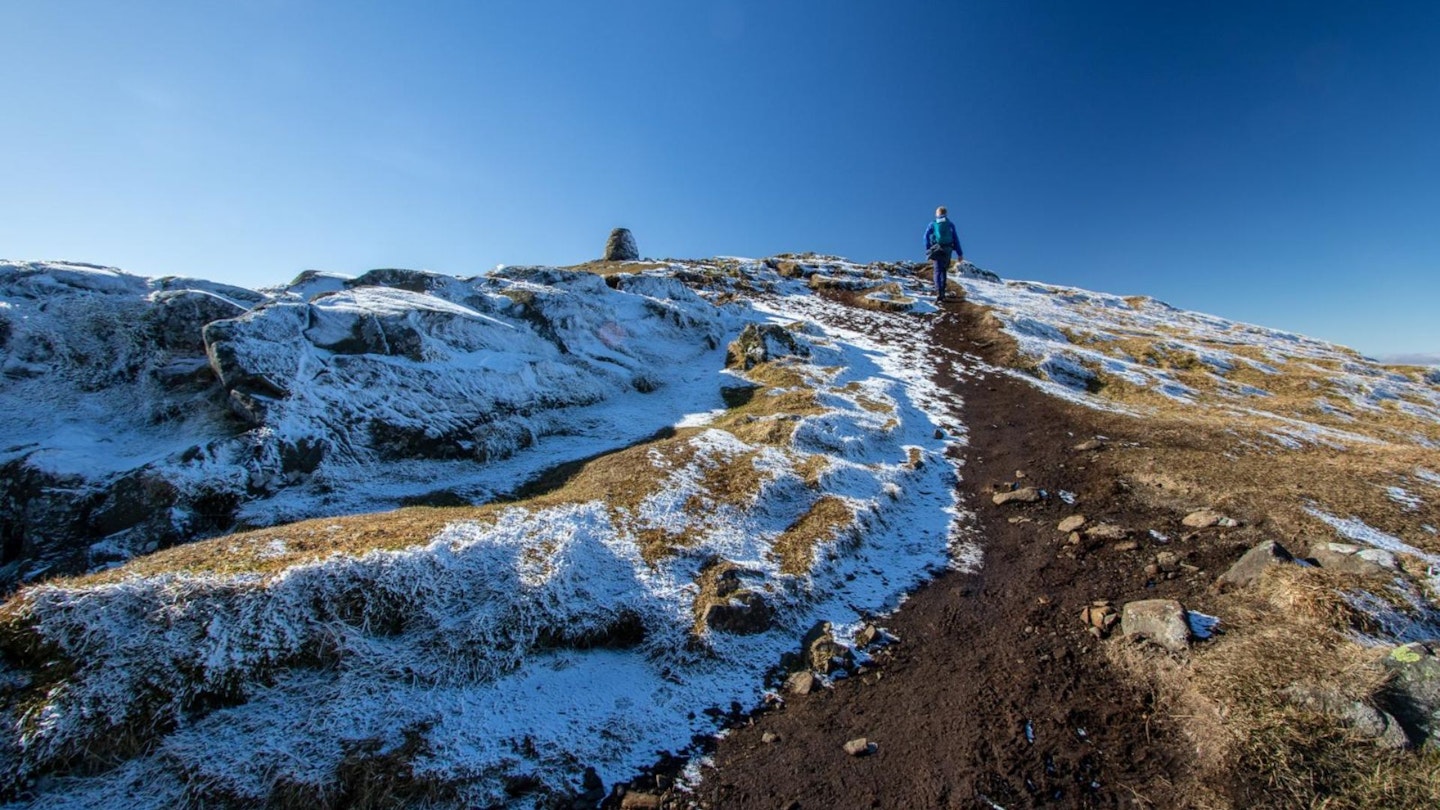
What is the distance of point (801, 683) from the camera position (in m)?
10.1

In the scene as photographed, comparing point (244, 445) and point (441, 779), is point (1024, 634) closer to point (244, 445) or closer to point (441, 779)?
point (441, 779)

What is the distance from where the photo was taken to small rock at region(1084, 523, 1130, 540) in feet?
47.8

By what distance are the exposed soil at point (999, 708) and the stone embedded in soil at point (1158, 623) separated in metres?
0.66

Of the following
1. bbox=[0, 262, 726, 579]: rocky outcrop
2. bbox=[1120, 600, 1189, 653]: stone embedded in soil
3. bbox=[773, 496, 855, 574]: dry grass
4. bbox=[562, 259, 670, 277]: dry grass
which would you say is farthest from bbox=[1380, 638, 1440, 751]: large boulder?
bbox=[562, 259, 670, 277]: dry grass

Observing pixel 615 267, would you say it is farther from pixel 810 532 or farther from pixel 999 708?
pixel 999 708

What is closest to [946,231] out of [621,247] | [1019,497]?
[1019,497]

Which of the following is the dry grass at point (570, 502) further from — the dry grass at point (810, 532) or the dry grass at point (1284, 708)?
the dry grass at point (1284, 708)

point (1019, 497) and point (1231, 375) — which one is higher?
point (1231, 375)

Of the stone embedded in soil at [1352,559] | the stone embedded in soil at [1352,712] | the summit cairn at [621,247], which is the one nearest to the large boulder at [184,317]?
the stone embedded in soil at [1352,712]

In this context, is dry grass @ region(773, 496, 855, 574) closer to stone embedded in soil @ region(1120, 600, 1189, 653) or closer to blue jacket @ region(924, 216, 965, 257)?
stone embedded in soil @ region(1120, 600, 1189, 653)

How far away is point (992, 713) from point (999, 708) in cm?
21

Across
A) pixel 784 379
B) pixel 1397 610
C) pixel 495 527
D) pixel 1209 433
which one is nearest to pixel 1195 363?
pixel 1209 433

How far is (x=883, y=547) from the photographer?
14.9 meters

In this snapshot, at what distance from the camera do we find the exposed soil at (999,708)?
7.88 m
